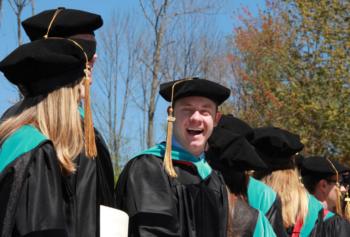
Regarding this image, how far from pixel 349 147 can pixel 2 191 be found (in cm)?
1198

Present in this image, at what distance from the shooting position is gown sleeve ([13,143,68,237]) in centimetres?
303

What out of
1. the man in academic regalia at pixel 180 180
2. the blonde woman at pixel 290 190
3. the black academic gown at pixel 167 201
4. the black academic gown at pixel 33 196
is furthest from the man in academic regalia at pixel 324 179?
the black academic gown at pixel 33 196

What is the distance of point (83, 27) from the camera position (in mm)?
3680

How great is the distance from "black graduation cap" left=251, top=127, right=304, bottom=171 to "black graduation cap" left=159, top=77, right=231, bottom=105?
1693mm

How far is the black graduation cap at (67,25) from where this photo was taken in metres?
3.63

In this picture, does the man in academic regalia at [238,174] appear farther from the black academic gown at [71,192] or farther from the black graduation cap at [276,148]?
the black academic gown at [71,192]

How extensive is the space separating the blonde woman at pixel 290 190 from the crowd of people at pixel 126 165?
11 mm

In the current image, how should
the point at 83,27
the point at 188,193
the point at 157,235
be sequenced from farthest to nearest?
1. the point at 188,193
2. the point at 157,235
3. the point at 83,27

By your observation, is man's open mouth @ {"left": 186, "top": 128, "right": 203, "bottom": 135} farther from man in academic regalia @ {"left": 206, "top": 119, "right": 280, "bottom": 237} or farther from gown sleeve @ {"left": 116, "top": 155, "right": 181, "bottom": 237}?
man in academic regalia @ {"left": 206, "top": 119, "right": 280, "bottom": 237}

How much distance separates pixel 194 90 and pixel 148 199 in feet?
2.92

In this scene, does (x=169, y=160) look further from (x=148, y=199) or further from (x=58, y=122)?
(x=58, y=122)

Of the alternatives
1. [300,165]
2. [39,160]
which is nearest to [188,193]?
[39,160]

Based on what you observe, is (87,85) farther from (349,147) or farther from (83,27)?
(349,147)

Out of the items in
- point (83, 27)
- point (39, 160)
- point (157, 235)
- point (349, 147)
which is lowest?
point (349, 147)
